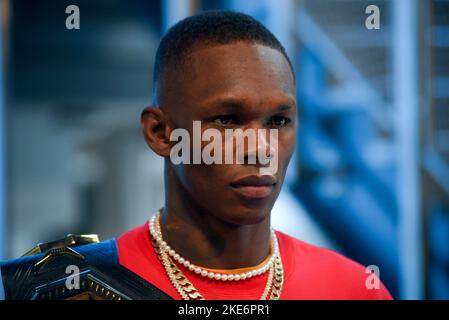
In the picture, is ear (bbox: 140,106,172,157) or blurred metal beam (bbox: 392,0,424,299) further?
blurred metal beam (bbox: 392,0,424,299)

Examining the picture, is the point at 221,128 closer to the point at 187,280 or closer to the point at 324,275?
the point at 187,280

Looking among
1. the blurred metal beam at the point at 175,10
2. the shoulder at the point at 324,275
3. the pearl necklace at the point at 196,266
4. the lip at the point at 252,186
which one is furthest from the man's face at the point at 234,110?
the blurred metal beam at the point at 175,10

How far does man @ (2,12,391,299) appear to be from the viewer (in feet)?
4.24

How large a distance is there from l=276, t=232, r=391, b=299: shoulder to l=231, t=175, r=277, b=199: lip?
300mm

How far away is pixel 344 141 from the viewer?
96.2 inches

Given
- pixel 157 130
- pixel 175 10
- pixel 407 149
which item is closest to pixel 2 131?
pixel 175 10

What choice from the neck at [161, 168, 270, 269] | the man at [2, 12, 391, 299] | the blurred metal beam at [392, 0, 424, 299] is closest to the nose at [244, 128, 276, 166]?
the man at [2, 12, 391, 299]

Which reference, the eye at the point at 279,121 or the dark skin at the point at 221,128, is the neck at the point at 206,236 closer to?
the dark skin at the point at 221,128

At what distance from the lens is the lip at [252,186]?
128 centimetres

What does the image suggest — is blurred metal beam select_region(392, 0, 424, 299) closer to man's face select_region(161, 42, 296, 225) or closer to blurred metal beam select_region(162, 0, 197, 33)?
blurred metal beam select_region(162, 0, 197, 33)

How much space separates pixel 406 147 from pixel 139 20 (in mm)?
1191

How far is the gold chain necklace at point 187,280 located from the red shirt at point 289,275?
0.01 meters

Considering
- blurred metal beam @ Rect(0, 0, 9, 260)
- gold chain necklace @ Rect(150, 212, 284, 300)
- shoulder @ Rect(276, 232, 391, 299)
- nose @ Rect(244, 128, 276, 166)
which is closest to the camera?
nose @ Rect(244, 128, 276, 166)
